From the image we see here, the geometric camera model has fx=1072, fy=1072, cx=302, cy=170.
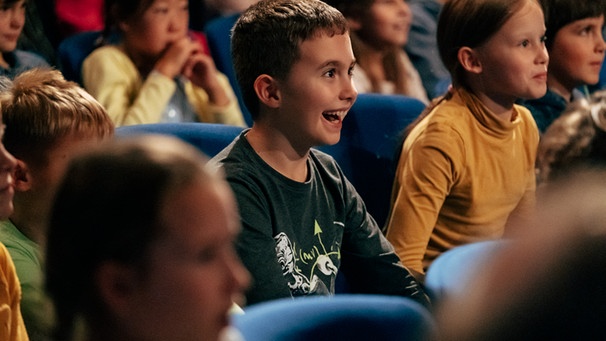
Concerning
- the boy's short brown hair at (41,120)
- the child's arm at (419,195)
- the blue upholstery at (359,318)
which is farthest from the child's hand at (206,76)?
the blue upholstery at (359,318)

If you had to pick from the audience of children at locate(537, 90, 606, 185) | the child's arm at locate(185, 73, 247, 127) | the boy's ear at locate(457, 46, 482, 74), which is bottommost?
the child's arm at locate(185, 73, 247, 127)

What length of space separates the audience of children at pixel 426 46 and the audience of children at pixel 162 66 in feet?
3.09

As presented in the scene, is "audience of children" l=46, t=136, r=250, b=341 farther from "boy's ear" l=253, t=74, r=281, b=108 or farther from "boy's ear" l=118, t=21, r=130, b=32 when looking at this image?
"boy's ear" l=118, t=21, r=130, b=32

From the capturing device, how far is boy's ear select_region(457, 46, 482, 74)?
289 centimetres

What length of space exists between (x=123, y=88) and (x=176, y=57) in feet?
0.79

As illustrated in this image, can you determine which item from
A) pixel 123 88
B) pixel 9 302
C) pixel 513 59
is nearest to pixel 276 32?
pixel 513 59

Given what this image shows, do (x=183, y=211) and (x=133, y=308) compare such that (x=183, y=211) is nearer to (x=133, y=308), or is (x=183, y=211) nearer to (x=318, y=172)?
(x=133, y=308)

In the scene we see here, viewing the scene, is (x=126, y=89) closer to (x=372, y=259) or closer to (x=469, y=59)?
(x=469, y=59)

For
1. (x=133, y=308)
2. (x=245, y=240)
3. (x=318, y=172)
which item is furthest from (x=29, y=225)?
(x=133, y=308)

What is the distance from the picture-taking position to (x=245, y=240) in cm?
211

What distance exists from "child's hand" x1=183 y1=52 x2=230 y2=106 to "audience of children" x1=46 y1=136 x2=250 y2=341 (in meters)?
2.47

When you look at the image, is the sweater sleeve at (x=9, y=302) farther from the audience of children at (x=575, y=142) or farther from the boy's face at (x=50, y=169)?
the audience of children at (x=575, y=142)

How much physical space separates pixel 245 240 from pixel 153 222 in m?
1.06

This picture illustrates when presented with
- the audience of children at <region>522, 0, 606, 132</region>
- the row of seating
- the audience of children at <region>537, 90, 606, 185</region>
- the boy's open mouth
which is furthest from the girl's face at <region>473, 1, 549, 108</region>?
the audience of children at <region>537, 90, 606, 185</region>
